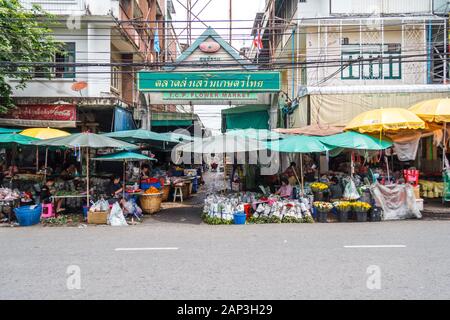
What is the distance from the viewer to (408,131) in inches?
540

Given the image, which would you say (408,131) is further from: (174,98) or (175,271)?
(175,271)

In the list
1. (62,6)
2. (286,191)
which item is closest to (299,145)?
(286,191)

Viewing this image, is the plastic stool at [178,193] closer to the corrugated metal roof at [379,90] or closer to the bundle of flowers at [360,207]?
the corrugated metal roof at [379,90]

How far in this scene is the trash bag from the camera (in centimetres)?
1173

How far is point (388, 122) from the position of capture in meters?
12.9

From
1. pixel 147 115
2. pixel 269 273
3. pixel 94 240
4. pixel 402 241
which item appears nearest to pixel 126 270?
pixel 269 273

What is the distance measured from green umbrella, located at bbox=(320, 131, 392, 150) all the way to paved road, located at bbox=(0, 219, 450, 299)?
2.87 meters

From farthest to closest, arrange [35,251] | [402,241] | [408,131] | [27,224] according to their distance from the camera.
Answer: [408,131] → [27,224] → [402,241] → [35,251]

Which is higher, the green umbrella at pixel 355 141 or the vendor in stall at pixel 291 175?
the green umbrella at pixel 355 141

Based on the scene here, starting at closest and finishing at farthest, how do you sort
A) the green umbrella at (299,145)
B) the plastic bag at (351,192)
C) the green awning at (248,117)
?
the green umbrella at (299,145)
the plastic bag at (351,192)
the green awning at (248,117)

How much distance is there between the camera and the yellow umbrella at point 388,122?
1291cm

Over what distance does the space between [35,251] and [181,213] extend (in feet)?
21.3

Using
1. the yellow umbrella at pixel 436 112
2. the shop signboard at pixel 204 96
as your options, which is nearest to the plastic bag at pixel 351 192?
the yellow umbrella at pixel 436 112

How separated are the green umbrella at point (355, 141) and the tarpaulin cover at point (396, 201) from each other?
1.27 metres
